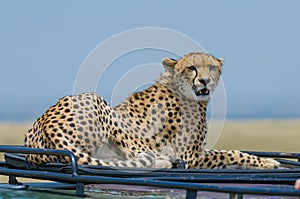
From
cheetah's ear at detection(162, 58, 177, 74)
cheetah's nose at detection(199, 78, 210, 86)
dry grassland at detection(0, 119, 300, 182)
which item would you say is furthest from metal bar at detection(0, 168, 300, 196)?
dry grassland at detection(0, 119, 300, 182)

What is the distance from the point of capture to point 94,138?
607 centimetres

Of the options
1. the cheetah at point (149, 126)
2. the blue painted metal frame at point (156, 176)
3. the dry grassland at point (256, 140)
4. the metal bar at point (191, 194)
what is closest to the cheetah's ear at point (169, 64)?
the cheetah at point (149, 126)

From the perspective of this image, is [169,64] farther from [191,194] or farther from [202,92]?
[191,194]

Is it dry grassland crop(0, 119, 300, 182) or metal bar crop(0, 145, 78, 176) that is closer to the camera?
metal bar crop(0, 145, 78, 176)

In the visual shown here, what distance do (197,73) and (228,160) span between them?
0.63 m

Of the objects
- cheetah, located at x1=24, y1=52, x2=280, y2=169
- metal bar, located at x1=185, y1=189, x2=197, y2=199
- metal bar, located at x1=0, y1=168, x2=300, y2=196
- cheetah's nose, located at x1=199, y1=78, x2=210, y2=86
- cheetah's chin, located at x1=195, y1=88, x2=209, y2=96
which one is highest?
cheetah's nose, located at x1=199, y1=78, x2=210, y2=86

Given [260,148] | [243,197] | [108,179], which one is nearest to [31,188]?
[108,179]

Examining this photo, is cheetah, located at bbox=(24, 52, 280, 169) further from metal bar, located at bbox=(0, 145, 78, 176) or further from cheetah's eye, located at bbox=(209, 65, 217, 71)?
metal bar, located at bbox=(0, 145, 78, 176)

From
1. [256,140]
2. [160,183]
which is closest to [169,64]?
[160,183]

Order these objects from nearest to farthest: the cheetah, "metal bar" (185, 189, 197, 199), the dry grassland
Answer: "metal bar" (185, 189, 197, 199) < the cheetah < the dry grassland

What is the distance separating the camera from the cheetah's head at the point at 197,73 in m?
6.86

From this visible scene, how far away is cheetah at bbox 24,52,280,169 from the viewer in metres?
5.95

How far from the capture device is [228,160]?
6.99 metres

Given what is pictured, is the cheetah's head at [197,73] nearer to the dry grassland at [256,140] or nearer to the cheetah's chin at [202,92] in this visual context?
the cheetah's chin at [202,92]
